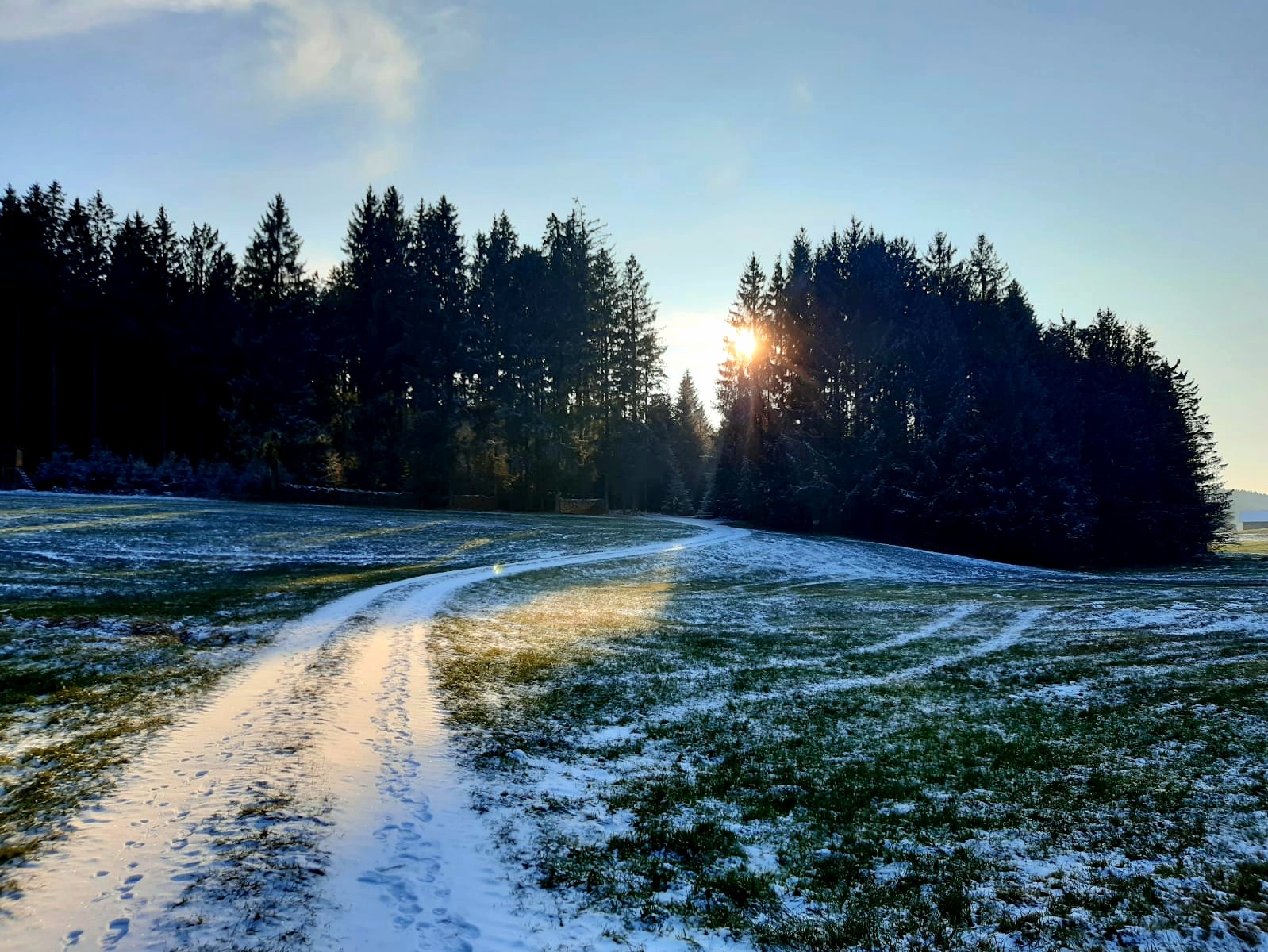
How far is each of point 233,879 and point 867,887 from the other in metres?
4.67

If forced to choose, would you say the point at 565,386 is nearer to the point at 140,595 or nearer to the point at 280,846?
the point at 140,595

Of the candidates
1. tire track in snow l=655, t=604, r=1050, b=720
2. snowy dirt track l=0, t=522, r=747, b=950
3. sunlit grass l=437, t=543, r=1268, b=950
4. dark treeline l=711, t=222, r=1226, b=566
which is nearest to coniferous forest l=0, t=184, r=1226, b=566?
dark treeline l=711, t=222, r=1226, b=566

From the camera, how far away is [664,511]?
68.2 meters

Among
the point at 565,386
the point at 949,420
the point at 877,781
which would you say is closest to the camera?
the point at 877,781

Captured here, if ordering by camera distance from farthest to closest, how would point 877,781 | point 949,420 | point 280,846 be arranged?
1. point 949,420
2. point 877,781
3. point 280,846

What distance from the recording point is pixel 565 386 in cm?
6075

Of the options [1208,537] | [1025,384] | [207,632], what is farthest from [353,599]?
[1208,537]

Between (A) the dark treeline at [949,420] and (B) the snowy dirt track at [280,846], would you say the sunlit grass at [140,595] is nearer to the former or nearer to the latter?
(B) the snowy dirt track at [280,846]

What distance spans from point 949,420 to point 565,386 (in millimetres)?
30485

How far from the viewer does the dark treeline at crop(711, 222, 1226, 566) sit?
4450cm

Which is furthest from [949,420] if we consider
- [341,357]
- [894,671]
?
[341,357]

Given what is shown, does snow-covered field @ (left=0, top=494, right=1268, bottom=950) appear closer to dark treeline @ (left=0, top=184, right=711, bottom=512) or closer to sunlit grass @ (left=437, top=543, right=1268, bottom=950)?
sunlit grass @ (left=437, top=543, right=1268, bottom=950)

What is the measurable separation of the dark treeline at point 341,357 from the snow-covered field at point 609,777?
37.3 m

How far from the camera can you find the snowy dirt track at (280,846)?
15.2ft
